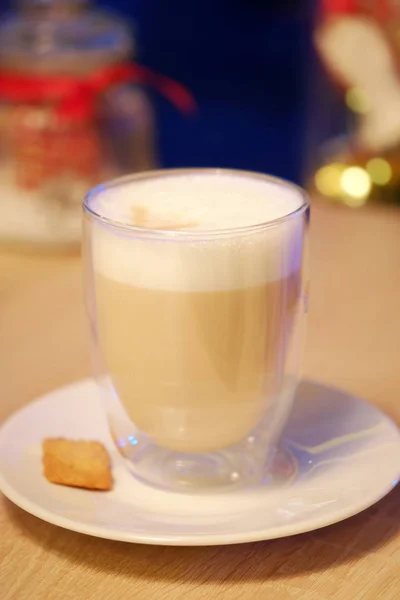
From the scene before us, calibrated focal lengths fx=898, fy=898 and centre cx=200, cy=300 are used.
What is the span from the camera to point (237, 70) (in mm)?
1463

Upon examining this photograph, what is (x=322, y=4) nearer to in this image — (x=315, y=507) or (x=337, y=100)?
(x=337, y=100)

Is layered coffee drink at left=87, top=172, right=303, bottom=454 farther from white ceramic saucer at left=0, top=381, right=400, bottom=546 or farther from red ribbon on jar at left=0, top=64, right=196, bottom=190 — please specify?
red ribbon on jar at left=0, top=64, right=196, bottom=190

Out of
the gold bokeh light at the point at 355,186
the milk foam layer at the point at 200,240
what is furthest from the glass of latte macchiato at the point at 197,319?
the gold bokeh light at the point at 355,186

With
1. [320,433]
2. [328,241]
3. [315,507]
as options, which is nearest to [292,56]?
[328,241]

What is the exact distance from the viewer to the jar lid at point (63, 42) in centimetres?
116

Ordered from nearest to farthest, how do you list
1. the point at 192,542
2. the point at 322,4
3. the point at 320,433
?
the point at 192,542, the point at 320,433, the point at 322,4

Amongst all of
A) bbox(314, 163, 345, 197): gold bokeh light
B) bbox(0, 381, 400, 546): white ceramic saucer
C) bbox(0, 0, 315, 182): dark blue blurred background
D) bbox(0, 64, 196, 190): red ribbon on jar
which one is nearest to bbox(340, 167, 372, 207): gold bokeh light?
bbox(314, 163, 345, 197): gold bokeh light

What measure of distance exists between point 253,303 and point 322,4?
0.91m

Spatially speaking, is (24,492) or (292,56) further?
(292,56)

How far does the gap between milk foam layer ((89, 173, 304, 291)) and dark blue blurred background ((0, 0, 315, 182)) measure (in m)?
0.87

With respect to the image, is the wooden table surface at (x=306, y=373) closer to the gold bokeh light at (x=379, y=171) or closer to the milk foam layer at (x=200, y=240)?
the gold bokeh light at (x=379, y=171)

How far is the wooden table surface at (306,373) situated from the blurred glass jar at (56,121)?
0.06m

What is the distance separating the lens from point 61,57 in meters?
1.16

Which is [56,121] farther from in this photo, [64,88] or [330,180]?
[330,180]
